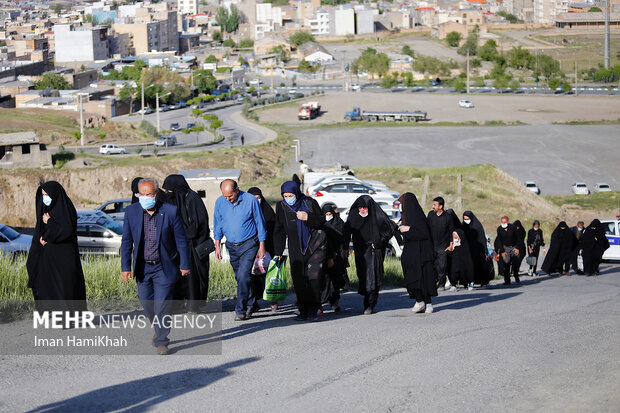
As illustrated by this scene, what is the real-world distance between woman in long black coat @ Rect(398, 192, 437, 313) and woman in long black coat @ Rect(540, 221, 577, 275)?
8.16 metres

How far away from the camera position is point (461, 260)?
1288 centimetres

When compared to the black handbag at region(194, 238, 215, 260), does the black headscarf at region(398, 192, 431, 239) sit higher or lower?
higher

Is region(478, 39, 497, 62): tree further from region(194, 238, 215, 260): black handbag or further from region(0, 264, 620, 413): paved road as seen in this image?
region(0, 264, 620, 413): paved road

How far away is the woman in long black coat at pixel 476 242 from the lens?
1364 cm

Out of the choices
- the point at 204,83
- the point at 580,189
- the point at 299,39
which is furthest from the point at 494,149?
the point at 299,39

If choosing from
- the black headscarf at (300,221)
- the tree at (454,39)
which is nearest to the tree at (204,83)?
the tree at (454,39)

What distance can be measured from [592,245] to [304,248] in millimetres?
9904

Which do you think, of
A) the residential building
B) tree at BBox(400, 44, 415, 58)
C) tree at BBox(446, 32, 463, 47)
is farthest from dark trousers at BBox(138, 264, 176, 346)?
tree at BBox(446, 32, 463, 47)

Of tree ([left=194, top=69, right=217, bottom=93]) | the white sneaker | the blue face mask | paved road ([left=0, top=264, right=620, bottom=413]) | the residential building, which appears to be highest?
A: the residential building

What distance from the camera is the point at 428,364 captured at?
22.1 feet

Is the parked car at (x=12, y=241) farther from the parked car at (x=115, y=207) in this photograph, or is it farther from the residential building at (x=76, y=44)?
the residential building at (x=76, y=44)

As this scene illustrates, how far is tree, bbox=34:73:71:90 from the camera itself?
86438 millimetres

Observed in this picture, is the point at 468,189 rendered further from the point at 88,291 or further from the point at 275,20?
the point at 275,20

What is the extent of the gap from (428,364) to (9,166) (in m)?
36.7
